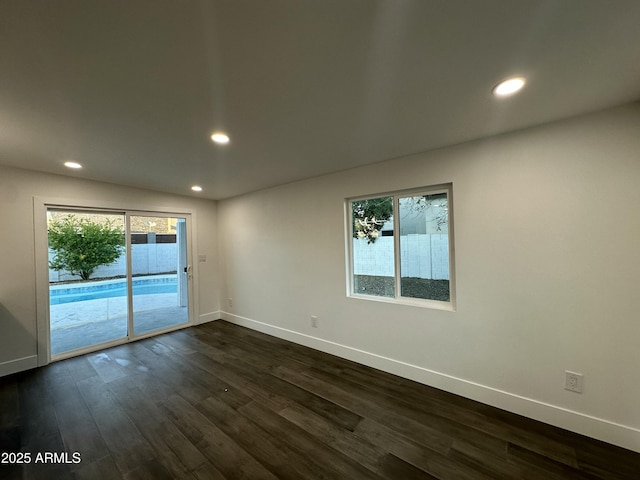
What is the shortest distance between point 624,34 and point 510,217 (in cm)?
128

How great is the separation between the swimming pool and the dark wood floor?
941 millimetres

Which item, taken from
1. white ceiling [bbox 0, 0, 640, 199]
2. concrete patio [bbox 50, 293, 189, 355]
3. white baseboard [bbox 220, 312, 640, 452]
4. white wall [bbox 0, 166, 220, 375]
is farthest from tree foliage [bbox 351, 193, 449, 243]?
white wall [bbox 0, 166, 220, 375]

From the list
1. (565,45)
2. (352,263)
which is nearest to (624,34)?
(565,45)

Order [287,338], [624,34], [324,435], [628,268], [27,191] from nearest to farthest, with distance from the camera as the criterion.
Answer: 1. [624,34]
2. [628,268]
3. [324,435]
4. [27,191]
5. [287,338]

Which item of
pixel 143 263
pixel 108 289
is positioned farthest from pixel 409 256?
pixel 108 289

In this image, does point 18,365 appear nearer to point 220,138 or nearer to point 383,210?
point 220,138

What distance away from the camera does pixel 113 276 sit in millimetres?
3820

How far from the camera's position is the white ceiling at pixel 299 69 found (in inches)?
40.7

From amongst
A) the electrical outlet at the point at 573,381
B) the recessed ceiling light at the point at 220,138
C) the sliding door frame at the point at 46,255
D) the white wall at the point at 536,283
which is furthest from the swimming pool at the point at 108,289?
the electrical outlet at the point at 573,381

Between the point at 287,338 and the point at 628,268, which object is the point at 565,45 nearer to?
the point at 628,268

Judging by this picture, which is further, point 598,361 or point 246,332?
point 246,332

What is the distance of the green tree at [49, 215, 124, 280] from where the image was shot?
3.40m

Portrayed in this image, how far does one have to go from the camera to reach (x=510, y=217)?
2.16m

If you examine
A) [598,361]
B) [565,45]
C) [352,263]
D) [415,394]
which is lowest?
[415,394]
